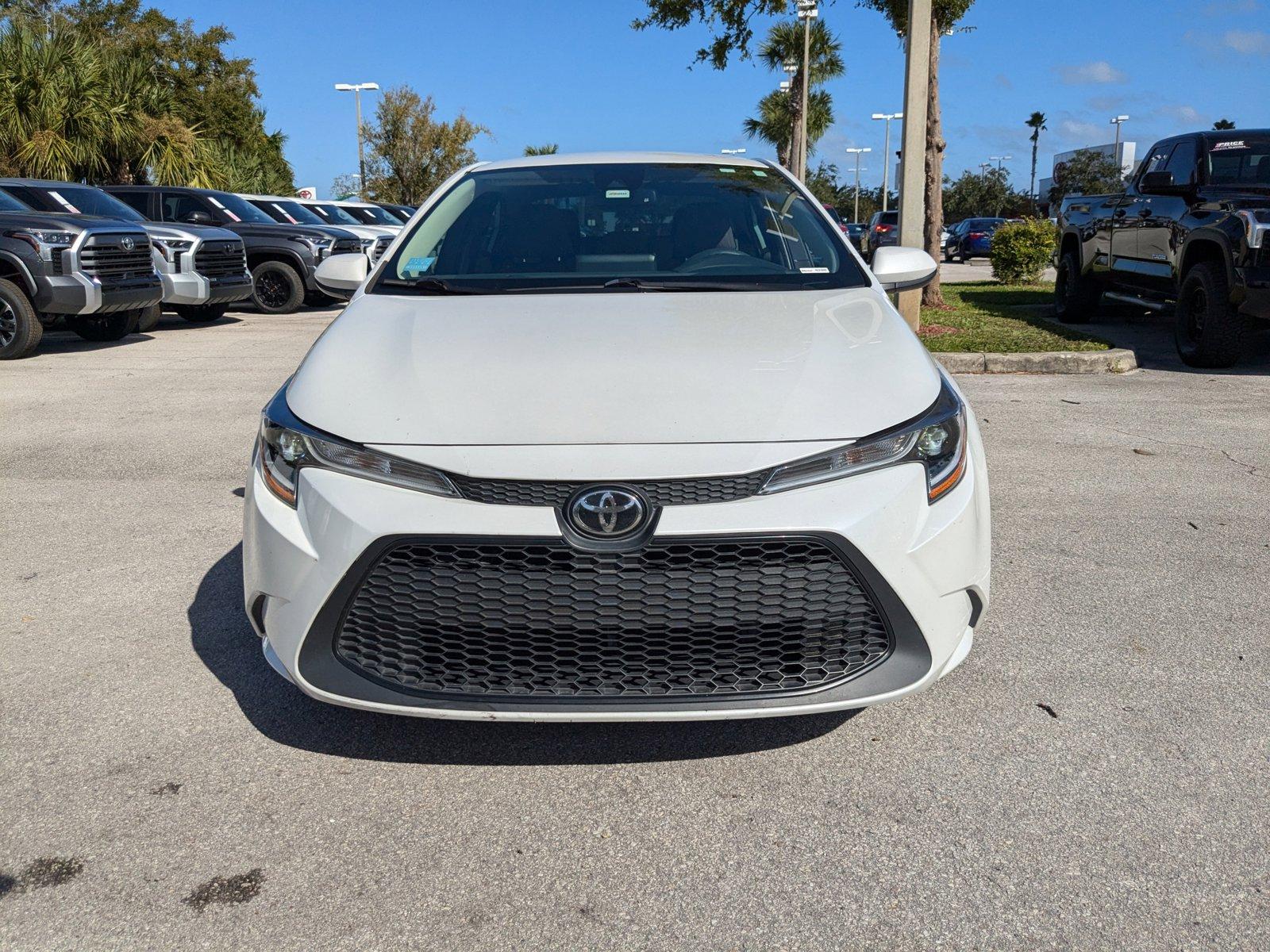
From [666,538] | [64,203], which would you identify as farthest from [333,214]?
[666,538]

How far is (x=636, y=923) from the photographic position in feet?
7.59

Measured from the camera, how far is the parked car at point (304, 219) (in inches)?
685

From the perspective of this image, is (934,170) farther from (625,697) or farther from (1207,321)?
(625,697)

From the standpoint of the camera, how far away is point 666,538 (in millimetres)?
2473

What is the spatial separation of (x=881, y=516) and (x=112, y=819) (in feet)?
6.14

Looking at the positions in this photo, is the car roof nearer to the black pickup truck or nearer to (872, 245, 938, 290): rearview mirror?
(872, 245, 938, 290): rearview mirror

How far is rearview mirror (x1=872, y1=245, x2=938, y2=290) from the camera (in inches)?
160

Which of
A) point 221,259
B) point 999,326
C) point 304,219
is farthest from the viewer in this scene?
point 304,219

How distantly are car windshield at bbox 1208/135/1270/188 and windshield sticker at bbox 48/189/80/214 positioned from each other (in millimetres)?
10733

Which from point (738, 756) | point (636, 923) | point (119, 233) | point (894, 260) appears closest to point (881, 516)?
point (738, 756)

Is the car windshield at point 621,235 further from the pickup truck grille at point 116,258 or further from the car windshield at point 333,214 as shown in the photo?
the car windshield at point 333,214

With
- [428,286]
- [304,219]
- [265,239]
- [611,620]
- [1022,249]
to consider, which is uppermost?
[304,219]

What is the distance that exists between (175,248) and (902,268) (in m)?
11.1

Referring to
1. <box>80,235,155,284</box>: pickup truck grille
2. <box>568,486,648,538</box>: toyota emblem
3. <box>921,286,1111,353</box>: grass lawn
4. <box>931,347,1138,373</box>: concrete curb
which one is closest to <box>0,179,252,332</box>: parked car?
<box>80,235,155,284</box>: pickup truck grille
